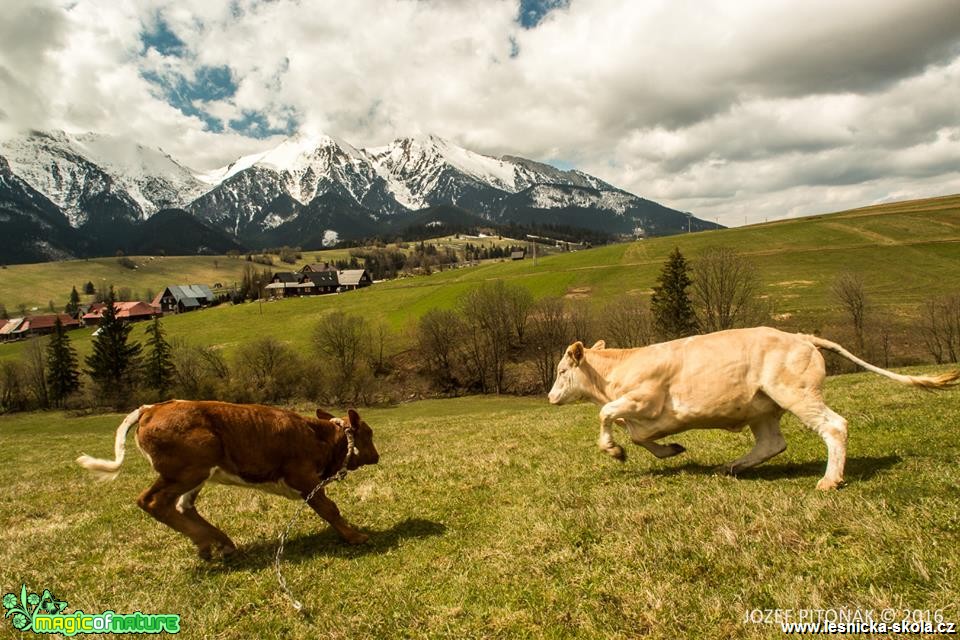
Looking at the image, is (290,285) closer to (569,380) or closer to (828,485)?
(569,380)

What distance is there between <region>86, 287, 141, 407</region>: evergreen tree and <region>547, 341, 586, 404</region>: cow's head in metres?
86.0

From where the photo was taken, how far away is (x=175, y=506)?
683 centimetres

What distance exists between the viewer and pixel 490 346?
3209 inches

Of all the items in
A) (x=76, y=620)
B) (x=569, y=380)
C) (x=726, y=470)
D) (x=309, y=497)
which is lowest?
(x=726, y=470)

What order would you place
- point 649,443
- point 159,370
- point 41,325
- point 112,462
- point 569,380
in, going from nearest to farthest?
point 112,462, point 649,443, point 569,380, point 159,370, point 41,325

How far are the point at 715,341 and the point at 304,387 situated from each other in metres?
72.2

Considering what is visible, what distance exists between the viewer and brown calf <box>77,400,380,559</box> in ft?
21.1

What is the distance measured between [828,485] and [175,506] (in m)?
8.68

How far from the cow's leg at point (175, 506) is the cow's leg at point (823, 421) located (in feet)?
26.2

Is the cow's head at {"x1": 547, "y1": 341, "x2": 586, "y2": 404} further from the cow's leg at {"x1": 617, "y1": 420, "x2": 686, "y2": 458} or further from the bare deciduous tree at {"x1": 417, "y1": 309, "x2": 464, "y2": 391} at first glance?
the bare deciduous tree at {"x1": 417, "y1": 309, "x2": 464, "y2": 391}

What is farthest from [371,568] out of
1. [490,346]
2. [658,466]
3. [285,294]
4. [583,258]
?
[285,294]

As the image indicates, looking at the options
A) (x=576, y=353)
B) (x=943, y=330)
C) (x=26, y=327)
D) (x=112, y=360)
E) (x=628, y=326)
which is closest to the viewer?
(x=576, y=353)

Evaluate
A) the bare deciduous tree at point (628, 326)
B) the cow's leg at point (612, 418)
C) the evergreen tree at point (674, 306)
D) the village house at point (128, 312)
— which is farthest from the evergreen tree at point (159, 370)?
the village house at point (128, 312)

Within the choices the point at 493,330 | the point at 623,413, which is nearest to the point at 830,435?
the point at 623,413
